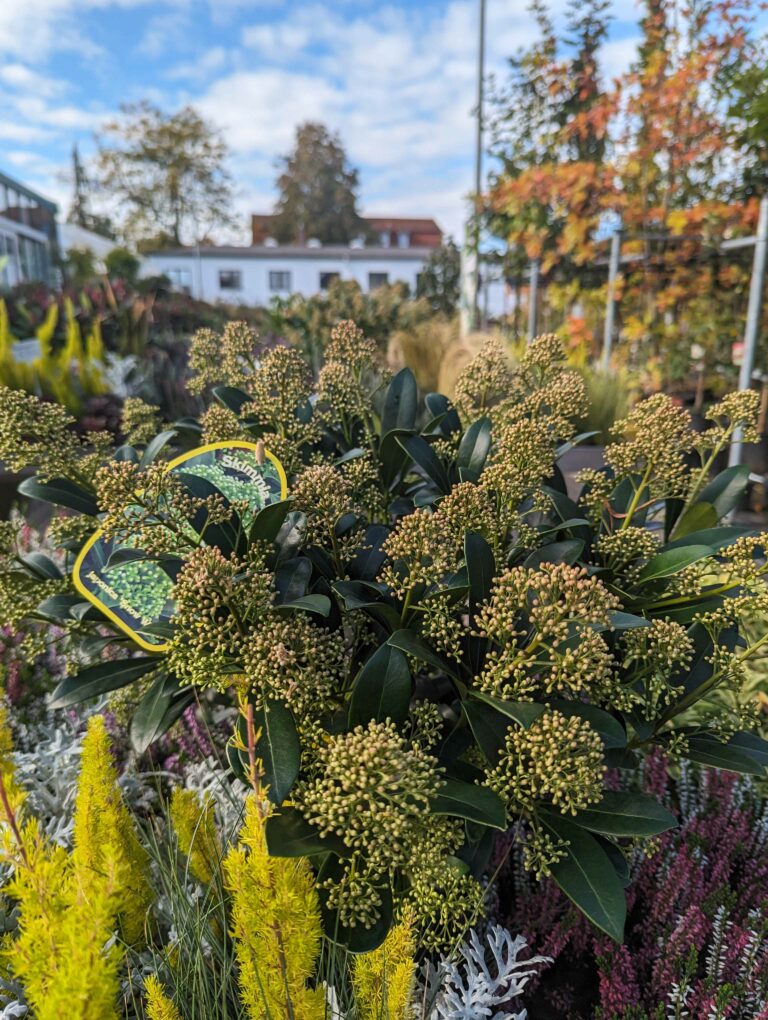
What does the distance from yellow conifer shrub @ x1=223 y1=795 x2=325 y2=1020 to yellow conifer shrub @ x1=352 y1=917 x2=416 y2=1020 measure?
3.3 inches

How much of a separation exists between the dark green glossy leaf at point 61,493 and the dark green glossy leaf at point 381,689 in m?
0.73

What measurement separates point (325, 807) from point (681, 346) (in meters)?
6.57

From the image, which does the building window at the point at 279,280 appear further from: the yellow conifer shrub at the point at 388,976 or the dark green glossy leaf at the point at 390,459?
the yellow conifer shrub at the point at 388,976

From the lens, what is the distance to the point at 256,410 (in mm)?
1367

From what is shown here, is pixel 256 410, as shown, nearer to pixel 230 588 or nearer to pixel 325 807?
pixel 230 588

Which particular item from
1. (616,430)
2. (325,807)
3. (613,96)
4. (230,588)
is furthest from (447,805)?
(613,96)

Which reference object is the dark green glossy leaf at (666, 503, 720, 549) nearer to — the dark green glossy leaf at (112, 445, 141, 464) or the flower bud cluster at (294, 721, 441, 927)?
the flower bud cluster at (294, 721, 441, 927)

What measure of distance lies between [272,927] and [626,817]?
1.71 ft

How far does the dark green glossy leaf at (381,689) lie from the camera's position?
940mm

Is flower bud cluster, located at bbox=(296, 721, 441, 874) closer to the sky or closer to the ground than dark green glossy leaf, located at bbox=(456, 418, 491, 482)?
closer to the ground

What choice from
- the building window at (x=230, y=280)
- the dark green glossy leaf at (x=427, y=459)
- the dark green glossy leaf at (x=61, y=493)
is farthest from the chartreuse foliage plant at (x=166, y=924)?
the building window at (x=230, y=280)

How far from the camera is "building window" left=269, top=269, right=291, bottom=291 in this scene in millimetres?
37750

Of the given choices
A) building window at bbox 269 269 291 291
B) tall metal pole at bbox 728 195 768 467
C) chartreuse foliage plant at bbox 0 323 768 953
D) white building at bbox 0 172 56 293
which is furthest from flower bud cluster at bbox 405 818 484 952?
building window at bbox 269 269 291 291

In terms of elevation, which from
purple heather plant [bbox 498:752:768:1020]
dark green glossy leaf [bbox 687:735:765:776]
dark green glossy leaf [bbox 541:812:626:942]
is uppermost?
dark green glossy leaf [bbox 687:735:765:776]
